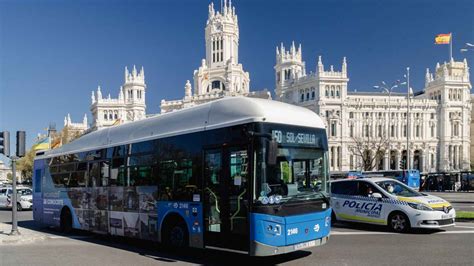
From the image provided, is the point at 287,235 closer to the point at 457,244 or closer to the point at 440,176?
the point at 457,244

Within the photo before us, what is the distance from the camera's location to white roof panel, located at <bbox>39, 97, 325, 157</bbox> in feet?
26.1

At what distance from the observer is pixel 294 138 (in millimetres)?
8078

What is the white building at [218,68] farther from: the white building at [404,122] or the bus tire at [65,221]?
the bus tire at [65,221]

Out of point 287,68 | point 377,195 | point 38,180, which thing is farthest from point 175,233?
point 287,68

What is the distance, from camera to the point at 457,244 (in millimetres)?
10062

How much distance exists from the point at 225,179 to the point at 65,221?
8.15 meters

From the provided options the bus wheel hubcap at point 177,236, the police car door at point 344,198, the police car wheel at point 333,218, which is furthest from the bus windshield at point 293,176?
the police car wheel at point 333,218

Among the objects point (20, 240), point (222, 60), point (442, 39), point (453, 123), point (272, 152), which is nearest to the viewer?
point (272, 152)

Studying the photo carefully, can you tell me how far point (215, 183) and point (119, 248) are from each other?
4.11 metres

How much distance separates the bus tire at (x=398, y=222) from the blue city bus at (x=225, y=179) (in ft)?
15.0

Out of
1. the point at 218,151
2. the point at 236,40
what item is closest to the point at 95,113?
the point at 236,40

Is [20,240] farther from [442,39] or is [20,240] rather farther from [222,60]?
[222,60]

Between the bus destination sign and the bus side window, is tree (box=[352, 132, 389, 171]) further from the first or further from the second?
the bus destination sign

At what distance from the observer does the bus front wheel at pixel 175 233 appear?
908cm
